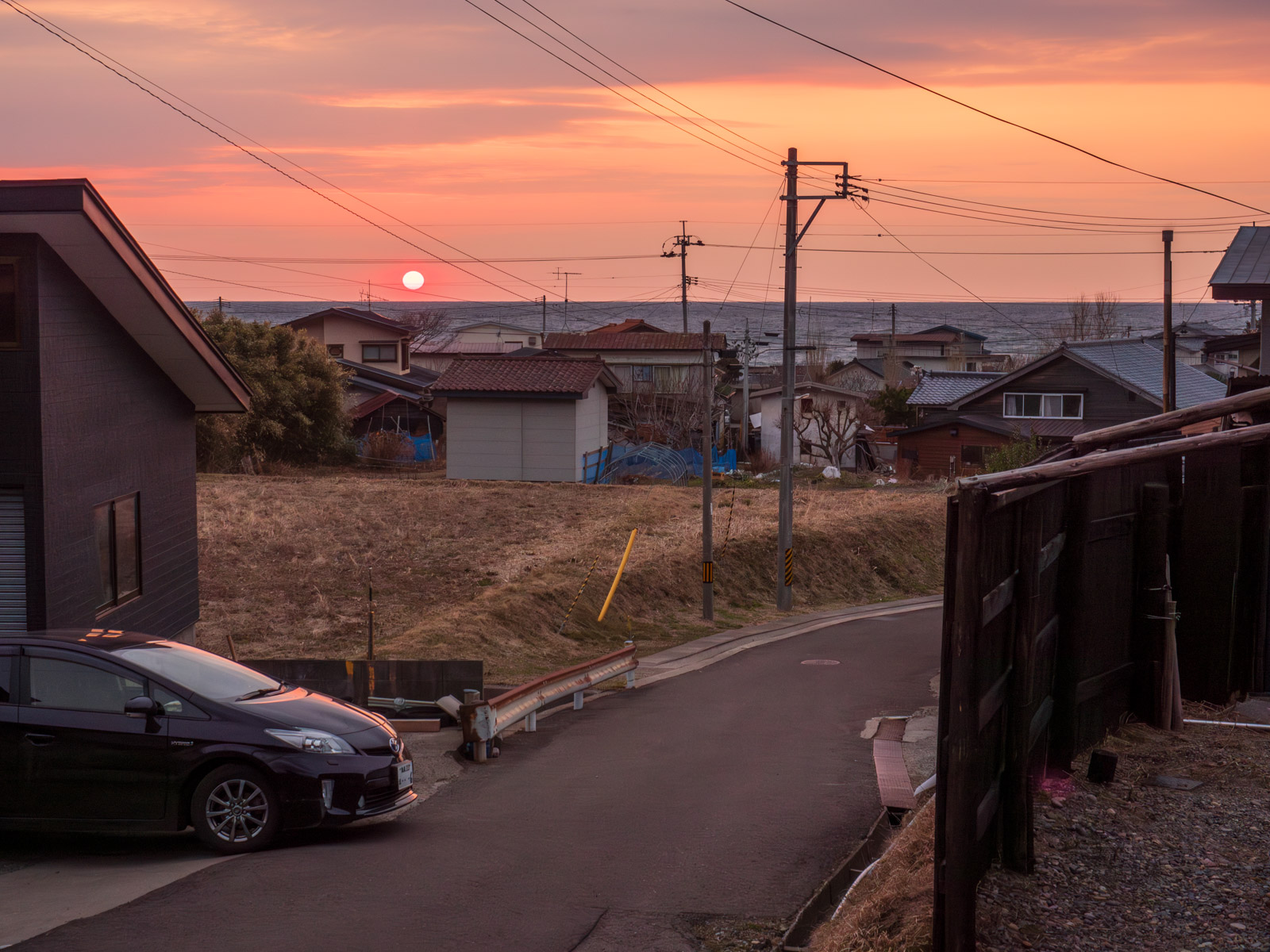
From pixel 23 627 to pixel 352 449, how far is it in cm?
4316

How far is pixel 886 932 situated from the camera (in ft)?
18.5

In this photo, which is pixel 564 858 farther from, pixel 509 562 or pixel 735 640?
pixel 509 562

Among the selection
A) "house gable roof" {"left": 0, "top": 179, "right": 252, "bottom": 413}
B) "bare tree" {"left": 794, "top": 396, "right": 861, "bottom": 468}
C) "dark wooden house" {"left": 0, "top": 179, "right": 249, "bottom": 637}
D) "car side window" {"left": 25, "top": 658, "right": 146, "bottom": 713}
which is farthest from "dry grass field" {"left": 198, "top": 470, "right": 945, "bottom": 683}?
"bare tree" {"left": 794, "top": 396, "right": 861, "bottom": 468}

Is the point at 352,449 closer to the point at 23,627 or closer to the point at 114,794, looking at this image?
the point at 23,627

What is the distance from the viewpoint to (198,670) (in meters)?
9.27

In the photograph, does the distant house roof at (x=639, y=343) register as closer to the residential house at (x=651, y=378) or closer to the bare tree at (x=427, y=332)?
the residential house at (x=651, y=378)

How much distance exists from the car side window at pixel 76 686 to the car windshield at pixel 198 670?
188mm

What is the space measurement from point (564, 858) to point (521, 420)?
41430mm

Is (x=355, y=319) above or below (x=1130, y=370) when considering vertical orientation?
above

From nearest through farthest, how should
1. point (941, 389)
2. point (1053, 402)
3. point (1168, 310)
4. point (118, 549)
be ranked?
point (118, 549)
point (1168, 310)
point (1053, 402)
point (941, 389)

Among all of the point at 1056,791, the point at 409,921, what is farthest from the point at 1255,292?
the point at 409,921

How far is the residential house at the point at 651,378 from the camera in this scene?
58906 mm

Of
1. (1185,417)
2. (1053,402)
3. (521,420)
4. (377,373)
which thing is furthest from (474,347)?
(1185,417)

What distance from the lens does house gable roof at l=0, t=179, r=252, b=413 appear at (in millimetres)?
11445
